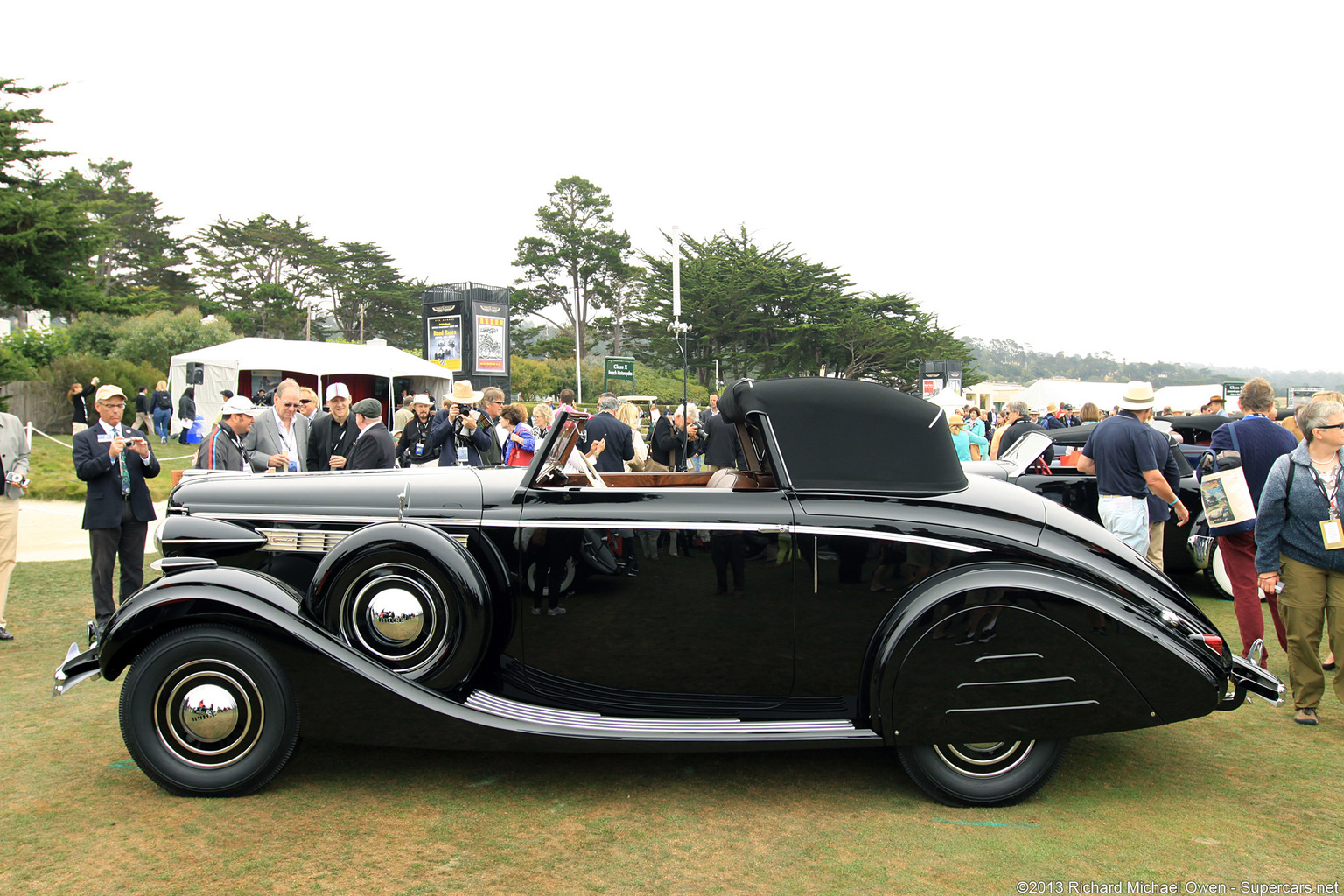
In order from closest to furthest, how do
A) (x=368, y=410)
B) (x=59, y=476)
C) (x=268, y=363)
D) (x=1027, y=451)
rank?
(x=1027, y=451) → (x=368, y=410) → (x=59, y=476) → (x=268, y=363)

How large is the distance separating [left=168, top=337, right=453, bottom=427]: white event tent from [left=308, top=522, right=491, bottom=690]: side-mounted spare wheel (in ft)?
69.8

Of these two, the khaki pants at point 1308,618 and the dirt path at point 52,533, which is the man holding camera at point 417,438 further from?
the khaki pants at point 1308,618

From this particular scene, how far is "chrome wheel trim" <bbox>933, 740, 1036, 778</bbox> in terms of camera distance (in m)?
3.35

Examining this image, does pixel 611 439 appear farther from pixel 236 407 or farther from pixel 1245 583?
pixel 1245 583

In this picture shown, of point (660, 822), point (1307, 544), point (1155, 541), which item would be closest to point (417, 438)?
point (660, 822)

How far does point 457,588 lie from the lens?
3.30 meters

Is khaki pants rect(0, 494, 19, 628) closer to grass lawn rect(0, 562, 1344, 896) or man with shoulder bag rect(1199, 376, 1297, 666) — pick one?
grass lawn rect(0, 562, 1344, 896)

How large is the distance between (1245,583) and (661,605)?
3.98m

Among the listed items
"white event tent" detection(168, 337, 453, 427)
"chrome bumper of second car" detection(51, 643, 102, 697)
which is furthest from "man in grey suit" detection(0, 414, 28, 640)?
"white event tent" detection(168, 337, 453, 427)

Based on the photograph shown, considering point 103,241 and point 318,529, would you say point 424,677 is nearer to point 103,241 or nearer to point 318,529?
point 318,529

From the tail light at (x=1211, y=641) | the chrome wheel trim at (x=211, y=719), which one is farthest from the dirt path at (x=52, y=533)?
the tail light at (x=1211, y=641)

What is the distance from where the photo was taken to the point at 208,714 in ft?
10.8

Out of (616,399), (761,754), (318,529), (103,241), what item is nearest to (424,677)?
(318,529)

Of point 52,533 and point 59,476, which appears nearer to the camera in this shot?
point 52,533
